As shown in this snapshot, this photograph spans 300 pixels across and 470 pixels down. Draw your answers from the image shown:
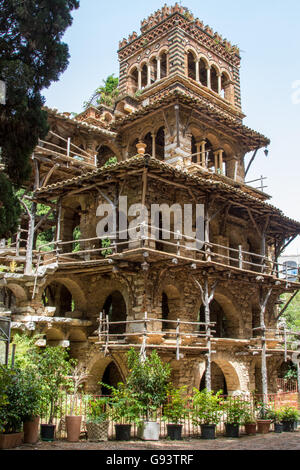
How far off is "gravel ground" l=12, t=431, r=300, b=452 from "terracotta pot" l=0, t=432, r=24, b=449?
0.44 feet

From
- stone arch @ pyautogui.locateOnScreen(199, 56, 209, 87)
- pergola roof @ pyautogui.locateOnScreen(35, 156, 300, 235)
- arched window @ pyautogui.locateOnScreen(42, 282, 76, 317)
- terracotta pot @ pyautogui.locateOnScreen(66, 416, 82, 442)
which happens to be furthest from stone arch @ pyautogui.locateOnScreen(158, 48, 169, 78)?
terracotta pot @ pyautogui.locateOnScreen(66, 416, 82, 442)

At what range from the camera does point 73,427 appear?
420 inches

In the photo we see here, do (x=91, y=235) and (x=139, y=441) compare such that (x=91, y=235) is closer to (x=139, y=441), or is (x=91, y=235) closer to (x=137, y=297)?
(x=137, y=297)

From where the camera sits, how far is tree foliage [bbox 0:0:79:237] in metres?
10.5

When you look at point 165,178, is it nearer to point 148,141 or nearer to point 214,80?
point 148,141

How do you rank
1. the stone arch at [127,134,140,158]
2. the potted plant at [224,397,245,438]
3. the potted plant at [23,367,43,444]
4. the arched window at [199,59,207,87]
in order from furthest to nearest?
the arched window at [199,59,207,87]
the stone arch at [127,134,140,158]
the potted plant at [224,397,245,438]
the potted plant at [23,367,43,444]

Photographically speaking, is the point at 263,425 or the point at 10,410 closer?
the point at 10,410

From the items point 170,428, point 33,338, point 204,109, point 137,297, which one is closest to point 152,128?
point 204,109

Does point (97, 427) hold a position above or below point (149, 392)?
below

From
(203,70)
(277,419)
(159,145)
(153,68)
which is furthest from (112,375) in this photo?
(203,70)

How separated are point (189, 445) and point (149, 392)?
5.05 ft

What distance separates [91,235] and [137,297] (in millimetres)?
3801

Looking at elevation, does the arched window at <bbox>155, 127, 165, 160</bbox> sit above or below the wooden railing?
above

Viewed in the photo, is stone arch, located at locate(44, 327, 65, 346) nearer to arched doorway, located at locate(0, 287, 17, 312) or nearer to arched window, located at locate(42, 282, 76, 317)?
arched window, located at locate(42, 282, 76, 317)
